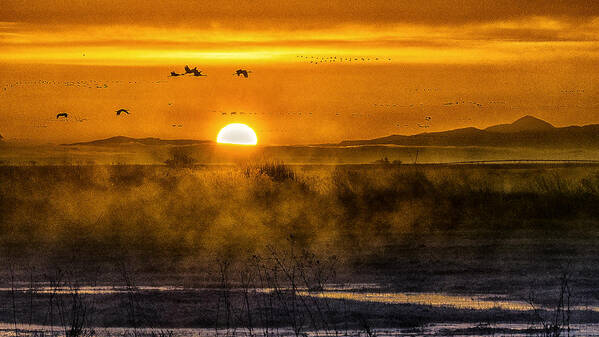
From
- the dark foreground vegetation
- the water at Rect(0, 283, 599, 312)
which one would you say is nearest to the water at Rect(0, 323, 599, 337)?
the dark foreground vegetation

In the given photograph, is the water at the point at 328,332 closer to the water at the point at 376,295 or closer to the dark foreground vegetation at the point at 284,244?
the dark foreground vegetation at the point at 284,244

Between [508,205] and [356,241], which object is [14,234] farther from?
[508,205]

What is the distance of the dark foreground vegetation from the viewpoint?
14.1 metres

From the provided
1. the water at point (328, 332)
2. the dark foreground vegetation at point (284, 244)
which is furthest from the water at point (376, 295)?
the water at point (328, 332)

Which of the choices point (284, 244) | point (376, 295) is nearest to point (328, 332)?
point (376, 295)

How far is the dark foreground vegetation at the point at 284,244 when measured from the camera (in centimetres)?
1411

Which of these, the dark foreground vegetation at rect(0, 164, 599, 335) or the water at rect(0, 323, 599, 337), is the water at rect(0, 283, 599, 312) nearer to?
the dark foreground vegetation at rect(0, 164, 599, 335)

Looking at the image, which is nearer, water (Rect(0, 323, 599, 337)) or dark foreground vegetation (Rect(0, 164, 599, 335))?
water (Rect(0, 323, 599, 337))

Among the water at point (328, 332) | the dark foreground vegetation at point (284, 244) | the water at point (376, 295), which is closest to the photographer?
the water at point (328, 332)

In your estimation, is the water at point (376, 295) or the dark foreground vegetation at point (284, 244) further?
the water at point (376, 295)

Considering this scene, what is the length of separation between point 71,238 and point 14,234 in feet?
5.17

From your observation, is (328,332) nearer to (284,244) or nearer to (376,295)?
(376,295)

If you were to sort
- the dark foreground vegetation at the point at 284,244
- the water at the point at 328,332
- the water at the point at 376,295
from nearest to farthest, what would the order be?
the water at the point at 328,332 → the dark foreground vegetation at the point at 284,244 → the water at the point at 376,295

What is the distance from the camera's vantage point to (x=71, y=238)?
22656 mm
